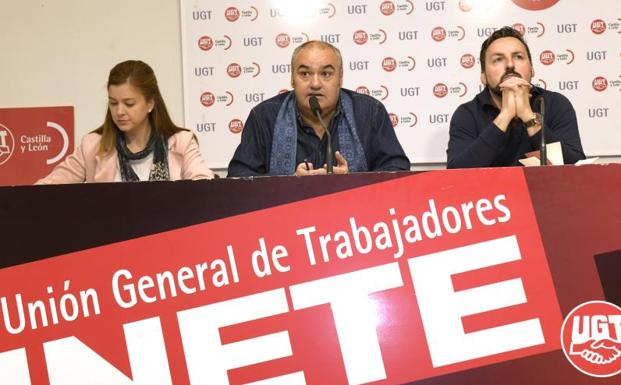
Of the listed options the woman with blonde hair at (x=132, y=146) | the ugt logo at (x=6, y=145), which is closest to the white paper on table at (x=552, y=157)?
the woman with blonde hair at (x=132, y=146)

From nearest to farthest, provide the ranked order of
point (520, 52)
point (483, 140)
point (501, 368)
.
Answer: point (501, 368)
point (483, 140)
point (520, 52)

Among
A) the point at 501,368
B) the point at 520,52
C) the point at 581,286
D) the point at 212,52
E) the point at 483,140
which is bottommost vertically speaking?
the point at 501,368

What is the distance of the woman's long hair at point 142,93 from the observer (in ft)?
9.05

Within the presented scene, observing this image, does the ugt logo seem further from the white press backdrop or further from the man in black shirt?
the man in black shirt

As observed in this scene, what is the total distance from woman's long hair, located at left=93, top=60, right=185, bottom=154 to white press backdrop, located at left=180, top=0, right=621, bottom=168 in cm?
68

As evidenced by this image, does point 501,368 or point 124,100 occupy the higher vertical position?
point 124,100

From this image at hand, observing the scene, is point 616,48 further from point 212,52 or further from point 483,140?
point 212,52

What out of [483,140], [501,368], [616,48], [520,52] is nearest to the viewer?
[501,368]

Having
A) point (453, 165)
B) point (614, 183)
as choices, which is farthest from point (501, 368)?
point (453, 165)

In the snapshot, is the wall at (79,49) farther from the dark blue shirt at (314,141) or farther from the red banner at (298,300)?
the red banner at (298,300)

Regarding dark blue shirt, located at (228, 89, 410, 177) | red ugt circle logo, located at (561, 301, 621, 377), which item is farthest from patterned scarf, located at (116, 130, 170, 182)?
red ugt circle logo, located at (561, 301, 621, 377)

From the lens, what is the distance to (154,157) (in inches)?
108

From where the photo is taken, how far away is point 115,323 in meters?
1.65

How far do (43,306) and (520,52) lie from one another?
1.84m
